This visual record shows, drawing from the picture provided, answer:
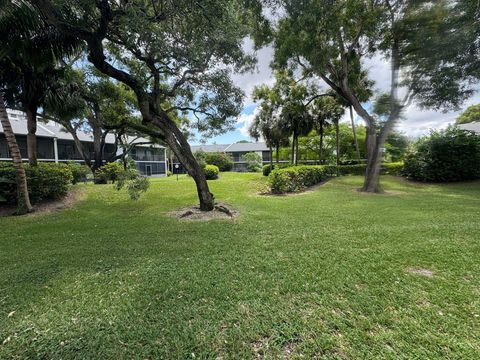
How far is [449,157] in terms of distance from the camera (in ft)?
42.8

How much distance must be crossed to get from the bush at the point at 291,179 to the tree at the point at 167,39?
4.58 meters

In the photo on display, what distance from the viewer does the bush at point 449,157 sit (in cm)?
1293

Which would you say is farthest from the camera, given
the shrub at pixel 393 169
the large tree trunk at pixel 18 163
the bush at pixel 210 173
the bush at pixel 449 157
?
the bush at pixel 210 173

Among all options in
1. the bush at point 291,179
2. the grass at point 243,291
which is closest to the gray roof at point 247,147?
the bush at point 291,179

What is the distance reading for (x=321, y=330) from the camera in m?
2.13

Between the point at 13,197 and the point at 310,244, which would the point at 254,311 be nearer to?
the point at 310,244

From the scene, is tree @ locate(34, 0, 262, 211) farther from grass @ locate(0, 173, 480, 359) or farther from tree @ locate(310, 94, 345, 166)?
tree @ locate(310, 94, 345, 166)

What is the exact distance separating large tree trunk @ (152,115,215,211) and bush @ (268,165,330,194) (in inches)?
185

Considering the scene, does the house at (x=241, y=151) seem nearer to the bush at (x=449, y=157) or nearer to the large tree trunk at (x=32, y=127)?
the bush at (x=449, y=157)

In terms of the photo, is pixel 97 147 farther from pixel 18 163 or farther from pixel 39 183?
pixel 18 163

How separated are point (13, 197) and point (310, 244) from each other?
9.39 metres

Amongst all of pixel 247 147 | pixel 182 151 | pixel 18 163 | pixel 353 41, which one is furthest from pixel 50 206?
pixel 247 147

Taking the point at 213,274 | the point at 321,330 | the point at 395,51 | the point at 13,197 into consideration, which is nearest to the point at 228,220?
the point at 213,274

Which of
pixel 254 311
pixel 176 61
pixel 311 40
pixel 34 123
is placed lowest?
pixel 254 311
